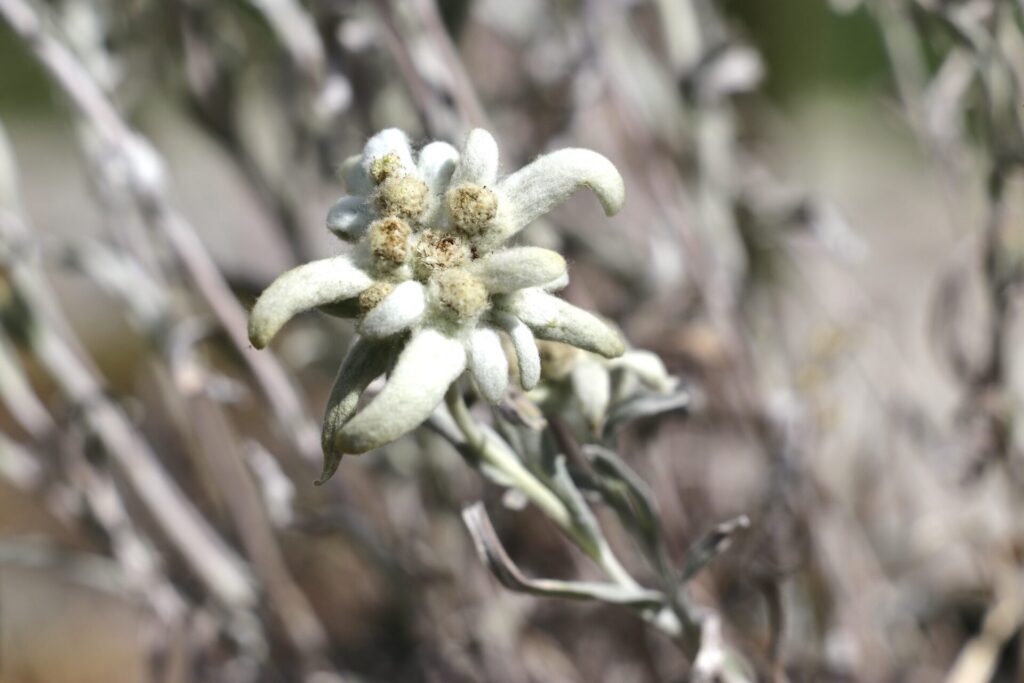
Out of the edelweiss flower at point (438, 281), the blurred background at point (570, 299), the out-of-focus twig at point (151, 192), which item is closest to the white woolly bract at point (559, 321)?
the edelweiss flower at point (438, 281)

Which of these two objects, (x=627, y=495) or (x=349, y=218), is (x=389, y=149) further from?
(x=627, y=495)

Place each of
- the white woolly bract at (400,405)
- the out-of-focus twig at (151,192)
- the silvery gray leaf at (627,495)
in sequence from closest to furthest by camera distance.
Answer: the white woolly bract at (400,405), the silvery gray leaf at (627,495), the out-of-focus twig at (151,192)

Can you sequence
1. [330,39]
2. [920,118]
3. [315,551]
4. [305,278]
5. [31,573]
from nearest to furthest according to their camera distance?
[305,278] < [330,39] < [920,118] < [315,551] < [31,573]

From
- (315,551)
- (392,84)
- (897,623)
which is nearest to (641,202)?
(392,84)

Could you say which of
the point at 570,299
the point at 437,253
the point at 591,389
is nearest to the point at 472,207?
the point at 437,253

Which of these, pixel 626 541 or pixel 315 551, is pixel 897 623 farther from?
pixel 315 551

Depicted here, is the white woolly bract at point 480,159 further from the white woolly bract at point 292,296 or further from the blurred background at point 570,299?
the blurred background at point 570,299

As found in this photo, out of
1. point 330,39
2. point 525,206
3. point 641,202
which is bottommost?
point 641,202
